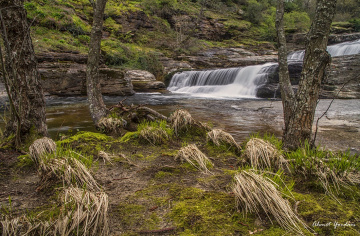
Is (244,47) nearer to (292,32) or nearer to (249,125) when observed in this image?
(292,32)

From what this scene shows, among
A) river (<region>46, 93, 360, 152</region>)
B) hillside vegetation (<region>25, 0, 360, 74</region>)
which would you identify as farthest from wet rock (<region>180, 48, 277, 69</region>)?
river (<region>46, 93, 360, 152</region>)

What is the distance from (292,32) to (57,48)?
108 feet

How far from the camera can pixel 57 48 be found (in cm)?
1463

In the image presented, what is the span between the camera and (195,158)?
3.47 m

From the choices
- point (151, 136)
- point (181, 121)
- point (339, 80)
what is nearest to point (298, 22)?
point (339, 80)

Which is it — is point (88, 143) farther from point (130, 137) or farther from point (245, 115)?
point (245, 115)

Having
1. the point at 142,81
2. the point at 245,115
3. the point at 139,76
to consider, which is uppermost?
the point at 139,76

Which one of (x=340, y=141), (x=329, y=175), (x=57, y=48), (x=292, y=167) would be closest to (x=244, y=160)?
(x=292, y=167)

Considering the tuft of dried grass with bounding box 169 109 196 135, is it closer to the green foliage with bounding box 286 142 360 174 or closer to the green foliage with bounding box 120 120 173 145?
the green foliage with bounding box 120 120 173 145

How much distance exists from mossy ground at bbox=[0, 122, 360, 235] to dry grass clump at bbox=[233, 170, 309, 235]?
3.0 inches

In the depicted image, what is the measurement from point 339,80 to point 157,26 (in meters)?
24.8

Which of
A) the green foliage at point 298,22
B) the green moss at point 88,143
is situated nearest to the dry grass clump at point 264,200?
the green moss at point 88,143

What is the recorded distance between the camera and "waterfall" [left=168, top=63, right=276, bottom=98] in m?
17.3

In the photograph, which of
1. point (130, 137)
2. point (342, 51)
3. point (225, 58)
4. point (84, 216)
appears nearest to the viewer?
point (84, 216)
